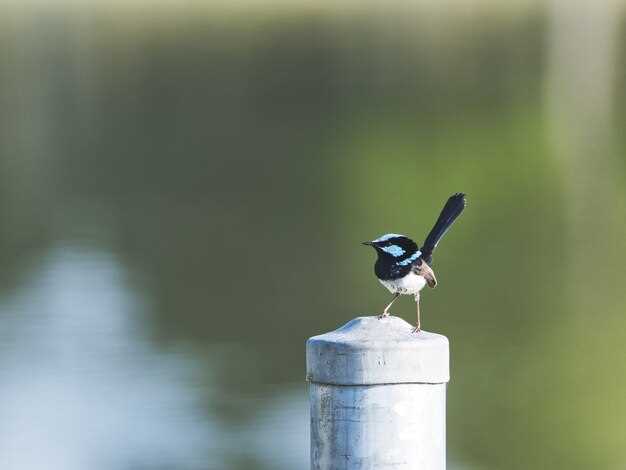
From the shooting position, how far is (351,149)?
1505 centimetres

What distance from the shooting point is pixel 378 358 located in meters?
2.58

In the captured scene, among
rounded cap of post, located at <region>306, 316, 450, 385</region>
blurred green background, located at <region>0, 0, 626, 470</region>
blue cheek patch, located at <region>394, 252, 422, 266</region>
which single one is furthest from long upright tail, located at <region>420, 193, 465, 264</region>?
blurred green background, located at <region>0, 0, 626, 470</region>

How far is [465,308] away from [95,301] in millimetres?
3536

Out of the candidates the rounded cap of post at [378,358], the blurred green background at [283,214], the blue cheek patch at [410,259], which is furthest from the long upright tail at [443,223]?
the blurred green background at [283,214]

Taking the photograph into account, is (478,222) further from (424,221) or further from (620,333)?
(620,333)

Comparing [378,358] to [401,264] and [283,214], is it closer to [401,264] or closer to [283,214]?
[401,264]

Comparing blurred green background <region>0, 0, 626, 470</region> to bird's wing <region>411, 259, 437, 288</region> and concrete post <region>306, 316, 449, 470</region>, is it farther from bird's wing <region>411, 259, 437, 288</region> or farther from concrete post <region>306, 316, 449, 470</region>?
concrete post <region>306, 316, 449, 470</region>

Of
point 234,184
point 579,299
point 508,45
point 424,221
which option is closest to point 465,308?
point 579,299

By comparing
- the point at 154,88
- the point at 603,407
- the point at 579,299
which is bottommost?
the point at 603,407

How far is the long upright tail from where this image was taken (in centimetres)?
371

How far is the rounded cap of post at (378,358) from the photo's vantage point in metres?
2.58

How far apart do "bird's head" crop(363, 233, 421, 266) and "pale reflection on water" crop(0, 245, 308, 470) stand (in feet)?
15.7

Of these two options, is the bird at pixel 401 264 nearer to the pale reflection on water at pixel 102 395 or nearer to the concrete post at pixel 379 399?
the concrete post at pixel 379 399

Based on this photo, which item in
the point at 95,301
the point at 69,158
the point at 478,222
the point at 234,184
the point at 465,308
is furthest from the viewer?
the point at 69,158
